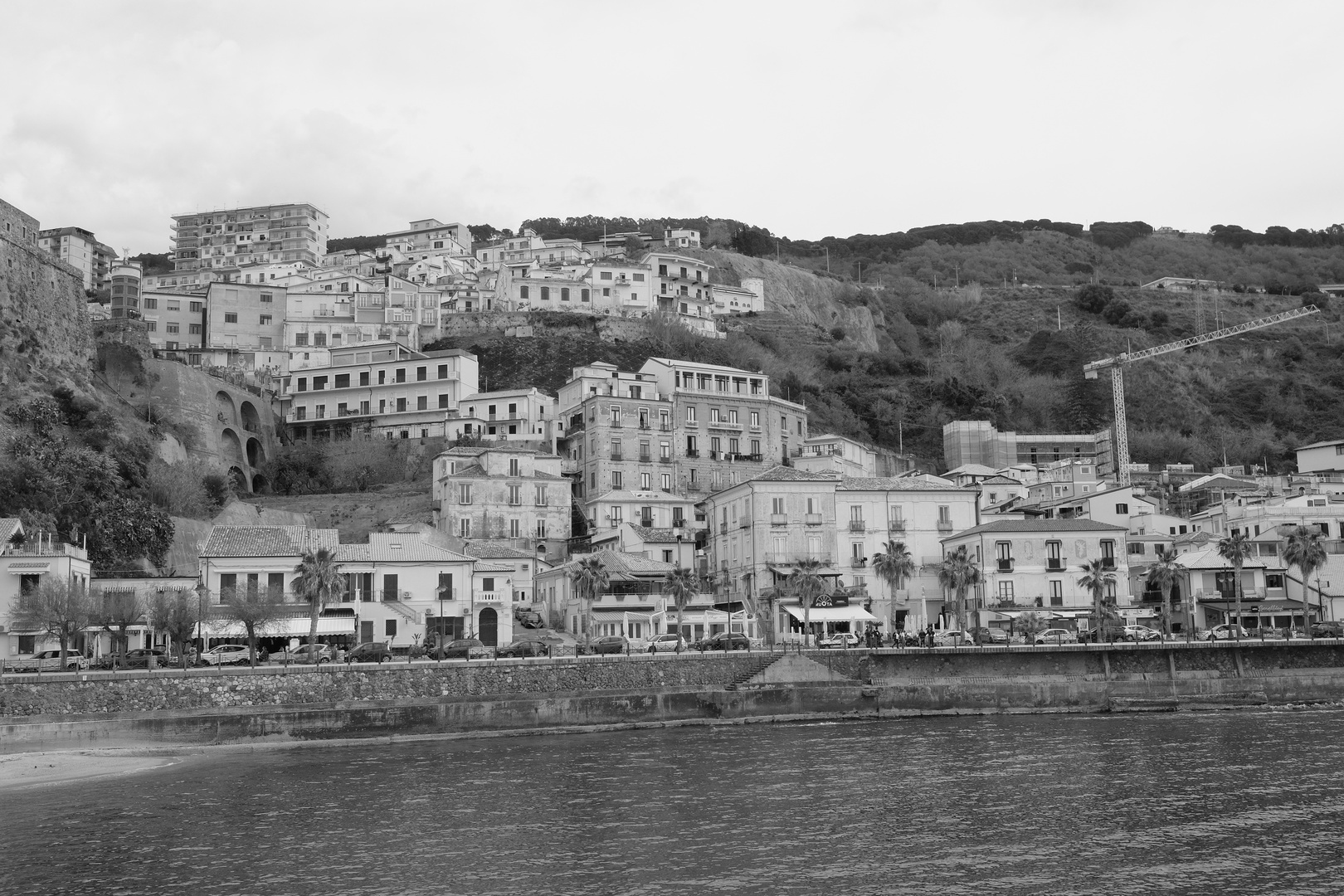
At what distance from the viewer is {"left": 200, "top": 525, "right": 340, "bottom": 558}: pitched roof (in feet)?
200

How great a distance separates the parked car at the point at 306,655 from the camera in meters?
52.2

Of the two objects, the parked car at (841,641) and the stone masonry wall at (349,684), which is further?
the parked car at (841,641)

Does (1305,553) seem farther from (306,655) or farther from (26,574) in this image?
(26,574)

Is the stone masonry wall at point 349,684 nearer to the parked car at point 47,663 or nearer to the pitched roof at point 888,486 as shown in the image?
the parked car at point 47,663

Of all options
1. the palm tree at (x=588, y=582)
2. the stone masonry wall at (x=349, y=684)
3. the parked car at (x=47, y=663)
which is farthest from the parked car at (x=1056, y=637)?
the parked car at (x=47, y=663)

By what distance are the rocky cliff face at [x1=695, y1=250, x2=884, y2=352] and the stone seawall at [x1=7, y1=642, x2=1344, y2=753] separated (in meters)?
95.7

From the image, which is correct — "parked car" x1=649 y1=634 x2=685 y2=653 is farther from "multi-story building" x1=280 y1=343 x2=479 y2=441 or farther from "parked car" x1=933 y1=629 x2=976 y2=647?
"multi-story building" x1=280 y1=343 x2=479 y2=441

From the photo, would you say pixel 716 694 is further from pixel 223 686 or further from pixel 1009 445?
pixel 1009 445

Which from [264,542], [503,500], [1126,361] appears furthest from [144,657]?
[1126,361]

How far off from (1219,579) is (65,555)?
5770 centimetres

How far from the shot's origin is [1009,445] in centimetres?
12494

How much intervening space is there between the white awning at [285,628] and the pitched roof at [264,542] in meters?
3.90

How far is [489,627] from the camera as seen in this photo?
214ft

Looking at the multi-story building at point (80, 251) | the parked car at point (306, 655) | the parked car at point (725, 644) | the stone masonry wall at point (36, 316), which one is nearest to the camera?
the parked car at point (306, 655)
